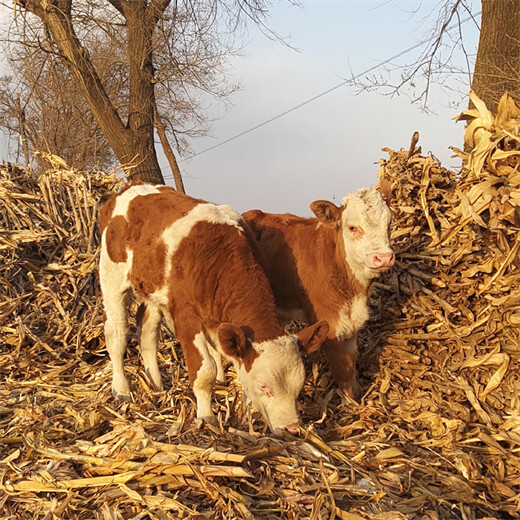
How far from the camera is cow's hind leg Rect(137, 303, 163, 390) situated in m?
6.03

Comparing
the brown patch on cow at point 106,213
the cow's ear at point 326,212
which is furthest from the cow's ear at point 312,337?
the brown patch on cow at point 106,213

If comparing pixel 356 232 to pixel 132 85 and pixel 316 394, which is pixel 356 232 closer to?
pixel 316 394

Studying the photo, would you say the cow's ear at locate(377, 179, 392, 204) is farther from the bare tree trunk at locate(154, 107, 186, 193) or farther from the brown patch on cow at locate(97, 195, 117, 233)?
the bare tree trunk at locate(154, 107, 186, 193)

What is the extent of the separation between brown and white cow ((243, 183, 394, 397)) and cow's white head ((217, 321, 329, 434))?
3.34ft

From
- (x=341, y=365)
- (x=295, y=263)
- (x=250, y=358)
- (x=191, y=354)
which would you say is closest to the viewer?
(x=250, y=358)

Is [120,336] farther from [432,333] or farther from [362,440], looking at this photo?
[432,333]

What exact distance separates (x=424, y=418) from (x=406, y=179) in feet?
9.34

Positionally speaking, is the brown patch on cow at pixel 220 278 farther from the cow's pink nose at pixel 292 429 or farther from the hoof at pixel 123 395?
the hoof at pixel 123 395

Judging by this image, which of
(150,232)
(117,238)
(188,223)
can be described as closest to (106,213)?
(117,238)

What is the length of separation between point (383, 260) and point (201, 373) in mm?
1809

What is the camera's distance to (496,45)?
8977mm

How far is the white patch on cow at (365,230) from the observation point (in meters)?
5.27

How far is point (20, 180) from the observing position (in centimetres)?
771

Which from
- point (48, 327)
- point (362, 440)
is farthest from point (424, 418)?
point (48, 327)
